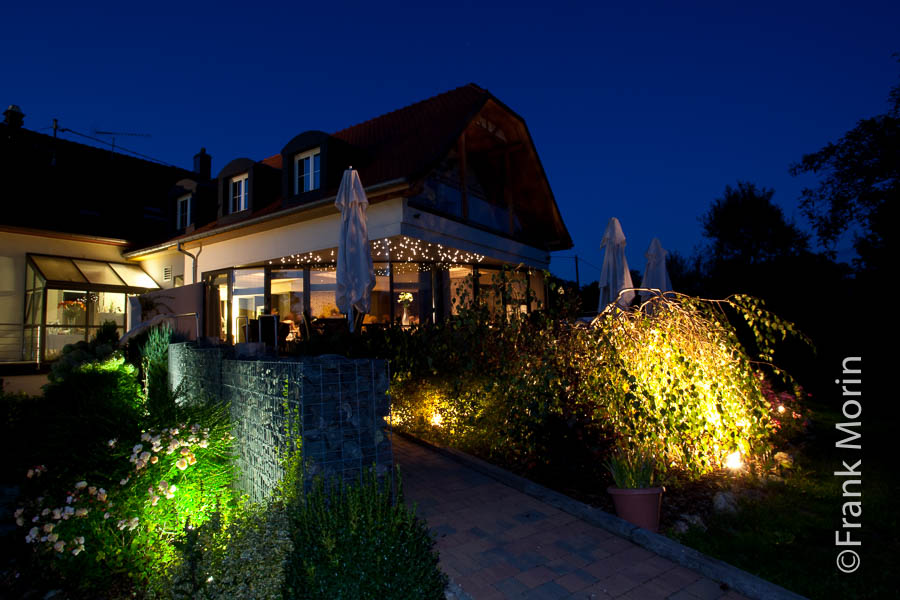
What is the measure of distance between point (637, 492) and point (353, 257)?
567 cm

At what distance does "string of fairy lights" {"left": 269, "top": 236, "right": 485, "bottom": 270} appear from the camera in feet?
36.2

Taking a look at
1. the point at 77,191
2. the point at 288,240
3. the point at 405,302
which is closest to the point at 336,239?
the point at 288,240

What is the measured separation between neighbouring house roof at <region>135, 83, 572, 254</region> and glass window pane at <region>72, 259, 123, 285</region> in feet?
4.14

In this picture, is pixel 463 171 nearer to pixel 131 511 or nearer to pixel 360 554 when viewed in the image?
pixel 131 511

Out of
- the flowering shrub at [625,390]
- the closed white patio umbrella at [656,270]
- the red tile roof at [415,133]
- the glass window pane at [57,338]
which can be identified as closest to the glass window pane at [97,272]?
the glass window pane at [57,338]

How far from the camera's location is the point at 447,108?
12141mm

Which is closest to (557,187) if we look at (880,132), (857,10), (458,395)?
(857,10)

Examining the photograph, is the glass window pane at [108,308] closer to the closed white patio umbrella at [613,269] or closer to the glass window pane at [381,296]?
the glass window pane at [381,296]

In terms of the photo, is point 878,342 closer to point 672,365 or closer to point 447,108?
point 672,365

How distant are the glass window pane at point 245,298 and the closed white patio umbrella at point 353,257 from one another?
5438 mm

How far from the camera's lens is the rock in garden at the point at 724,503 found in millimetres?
4145

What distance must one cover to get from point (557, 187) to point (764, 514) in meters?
122

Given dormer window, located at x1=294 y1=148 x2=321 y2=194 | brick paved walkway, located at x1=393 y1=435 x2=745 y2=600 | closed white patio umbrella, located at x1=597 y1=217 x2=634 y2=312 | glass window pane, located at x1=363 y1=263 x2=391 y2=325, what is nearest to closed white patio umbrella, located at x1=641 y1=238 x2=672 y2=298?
closed white patio umbrella, located at x1=597 y1=217 x2=634 y2=312

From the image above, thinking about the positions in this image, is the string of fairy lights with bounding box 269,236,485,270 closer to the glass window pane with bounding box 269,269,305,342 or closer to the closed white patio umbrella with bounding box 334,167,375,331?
the glass window pane with bounding box 269,269,305,342
